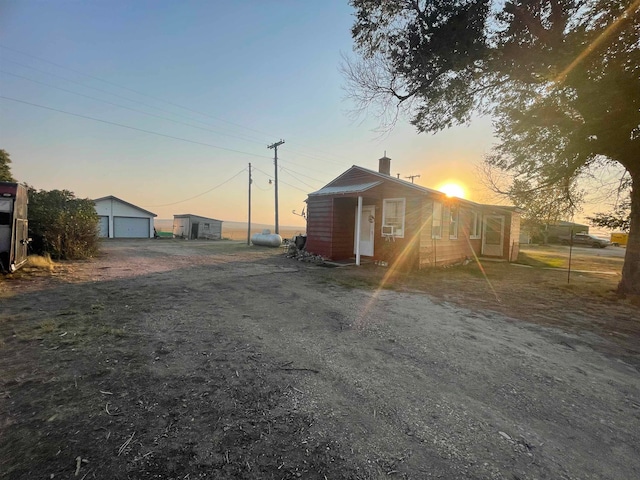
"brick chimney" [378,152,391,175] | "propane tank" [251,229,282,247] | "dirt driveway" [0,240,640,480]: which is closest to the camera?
"dirt driveway" [0,240,640,480]

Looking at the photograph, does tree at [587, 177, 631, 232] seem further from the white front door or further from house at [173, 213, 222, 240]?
house at [173, 213, 222, 240]

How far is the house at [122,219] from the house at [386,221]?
2564 cm

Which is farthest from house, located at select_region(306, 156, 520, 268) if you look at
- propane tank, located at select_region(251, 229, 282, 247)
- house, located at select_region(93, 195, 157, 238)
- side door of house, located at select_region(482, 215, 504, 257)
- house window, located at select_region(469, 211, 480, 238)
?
house, located at select_region(93, 195, 157, 238)

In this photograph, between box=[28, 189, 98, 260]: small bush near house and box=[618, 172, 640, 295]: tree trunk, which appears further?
box=[28, 189, 98, 260]: small bush near house

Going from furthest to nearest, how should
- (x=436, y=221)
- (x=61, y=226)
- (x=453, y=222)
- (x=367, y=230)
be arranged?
(x=453, y=222) < (x=367, y=230) < (x=436, y=221) < (x=61, y=226)

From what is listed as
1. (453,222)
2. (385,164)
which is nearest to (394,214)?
(453,222)

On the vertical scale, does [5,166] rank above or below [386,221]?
above

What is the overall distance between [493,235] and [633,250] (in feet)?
30.4

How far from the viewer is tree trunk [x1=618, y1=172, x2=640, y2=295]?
6941mm

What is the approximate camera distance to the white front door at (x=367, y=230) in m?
11.9

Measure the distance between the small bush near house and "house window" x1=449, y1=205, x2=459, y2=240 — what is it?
14627 mm

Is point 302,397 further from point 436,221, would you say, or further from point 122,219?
point 122,219

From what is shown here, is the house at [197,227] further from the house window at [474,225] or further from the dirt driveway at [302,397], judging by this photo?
the dirt driveway at [302,397]

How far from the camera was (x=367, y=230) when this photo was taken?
1209cm
